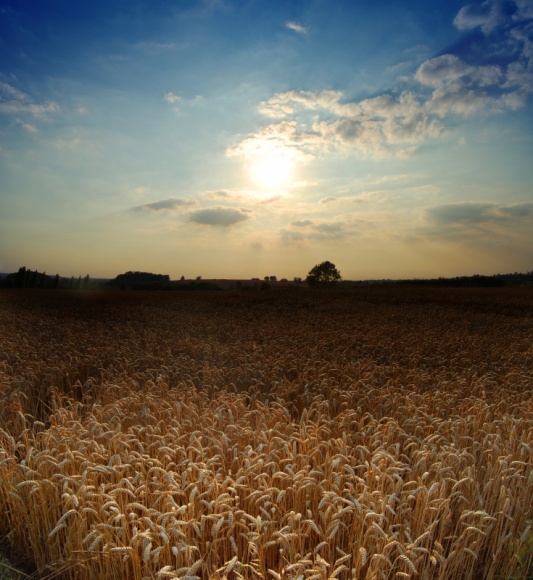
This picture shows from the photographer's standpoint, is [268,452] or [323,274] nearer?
[268,452]

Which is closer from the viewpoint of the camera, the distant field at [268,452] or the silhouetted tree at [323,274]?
the distant field at [268,452]

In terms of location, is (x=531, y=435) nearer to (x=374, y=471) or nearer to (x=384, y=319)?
(x=374, y=471)

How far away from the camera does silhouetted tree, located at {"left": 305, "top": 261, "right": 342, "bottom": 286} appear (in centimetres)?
8831

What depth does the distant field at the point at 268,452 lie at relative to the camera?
3.64m

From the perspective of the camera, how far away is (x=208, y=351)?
11.3m

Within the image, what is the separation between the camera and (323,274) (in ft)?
293

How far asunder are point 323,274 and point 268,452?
279 ft

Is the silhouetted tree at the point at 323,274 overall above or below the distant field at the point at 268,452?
above

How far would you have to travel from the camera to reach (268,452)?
480 cm

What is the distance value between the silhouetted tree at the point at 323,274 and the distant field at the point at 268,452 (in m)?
69.9

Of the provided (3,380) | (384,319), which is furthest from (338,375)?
(384,319)

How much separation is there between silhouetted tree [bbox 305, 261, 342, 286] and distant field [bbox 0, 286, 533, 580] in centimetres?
6987

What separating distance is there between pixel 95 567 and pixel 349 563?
6.67 feet

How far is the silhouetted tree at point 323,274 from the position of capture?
88.3 metres
